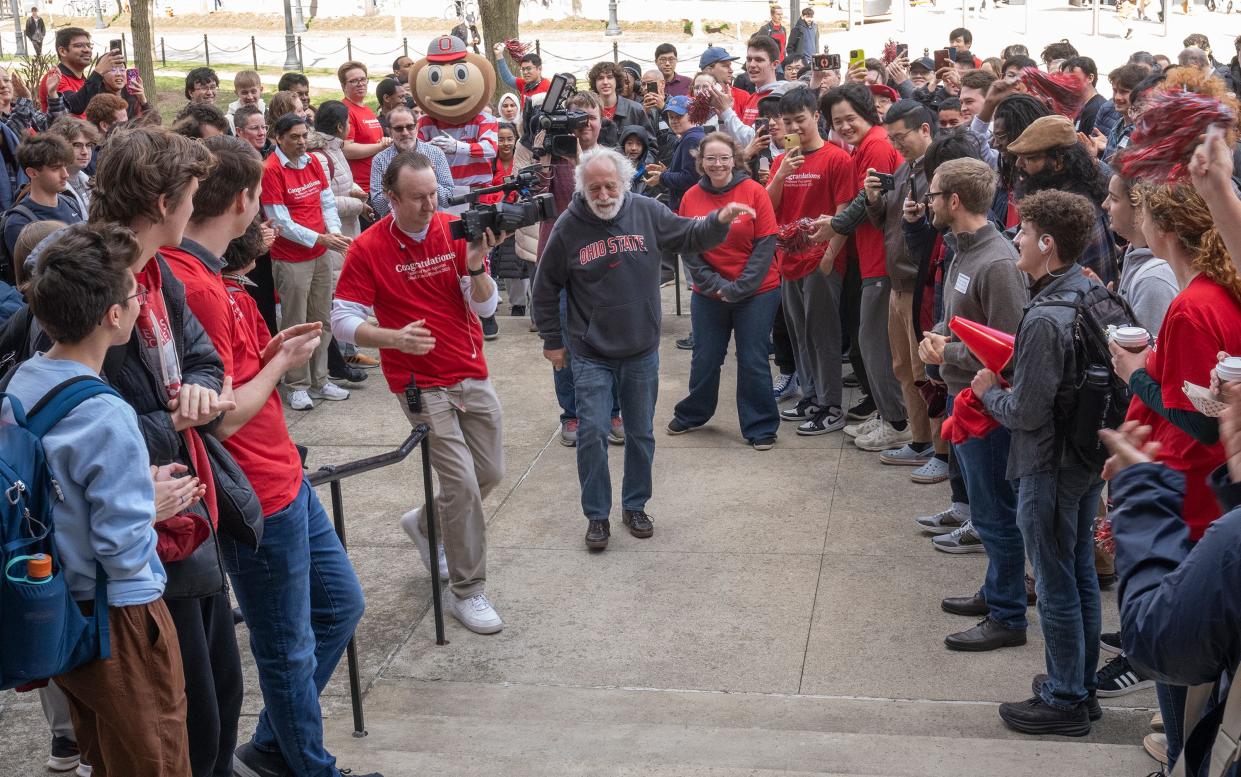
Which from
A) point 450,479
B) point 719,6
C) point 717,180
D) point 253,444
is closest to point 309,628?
point 253,444

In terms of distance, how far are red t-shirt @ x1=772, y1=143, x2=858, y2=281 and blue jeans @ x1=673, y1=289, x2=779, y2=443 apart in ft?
1.03

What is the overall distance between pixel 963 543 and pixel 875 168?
103 inches

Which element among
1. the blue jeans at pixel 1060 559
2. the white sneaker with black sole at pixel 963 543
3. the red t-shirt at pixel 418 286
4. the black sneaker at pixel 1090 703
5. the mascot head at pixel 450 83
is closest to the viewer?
the blue jeans at pixel 1060 559

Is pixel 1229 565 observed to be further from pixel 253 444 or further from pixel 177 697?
pixel 253 444

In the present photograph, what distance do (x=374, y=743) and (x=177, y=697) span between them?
5.70ft

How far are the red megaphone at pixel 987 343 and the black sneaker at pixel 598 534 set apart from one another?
240 centimetres

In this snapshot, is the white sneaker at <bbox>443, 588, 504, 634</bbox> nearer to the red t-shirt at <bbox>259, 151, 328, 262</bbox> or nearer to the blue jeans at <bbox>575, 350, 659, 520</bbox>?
the blue jeans at <bbox>575, 350, 659, 520</bbox>

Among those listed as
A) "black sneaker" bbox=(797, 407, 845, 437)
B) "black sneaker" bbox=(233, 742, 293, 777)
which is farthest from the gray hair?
"black sneaker" bbox=(233, 742, 293, 777)

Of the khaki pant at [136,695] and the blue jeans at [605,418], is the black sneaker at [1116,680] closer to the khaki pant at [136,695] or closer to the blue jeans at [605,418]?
the blue jeans at [605,418]

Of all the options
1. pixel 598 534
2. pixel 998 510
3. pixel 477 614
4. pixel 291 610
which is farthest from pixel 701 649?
pixel 291 610

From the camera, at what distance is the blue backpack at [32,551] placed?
2902 millimetres

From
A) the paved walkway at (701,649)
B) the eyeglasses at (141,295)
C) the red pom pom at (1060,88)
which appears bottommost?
the paved walkway at (701,649)

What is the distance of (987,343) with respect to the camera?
5.03 meters

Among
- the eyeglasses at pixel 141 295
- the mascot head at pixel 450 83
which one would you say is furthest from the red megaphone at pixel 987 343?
the mascot head at pixel 450 83
